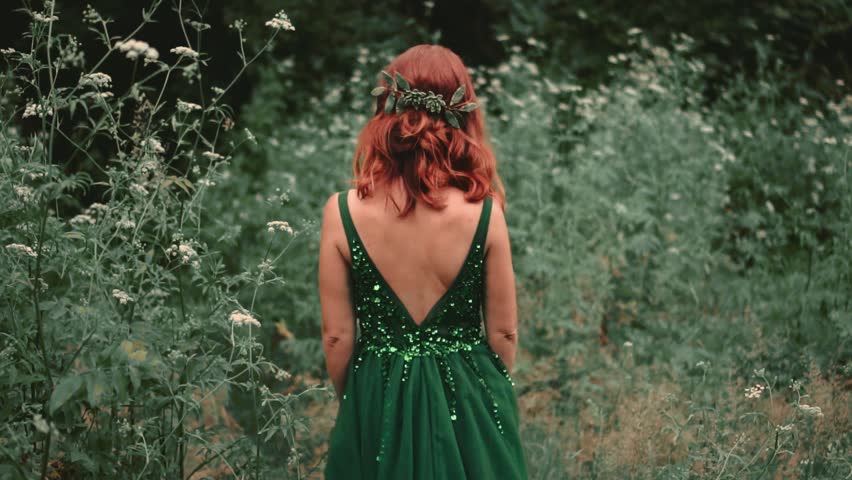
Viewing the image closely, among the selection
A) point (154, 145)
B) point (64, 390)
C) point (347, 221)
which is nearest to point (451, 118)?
point (347, 221)

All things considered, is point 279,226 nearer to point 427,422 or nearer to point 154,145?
point 154,145

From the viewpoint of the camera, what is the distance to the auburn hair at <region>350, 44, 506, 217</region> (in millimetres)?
2662

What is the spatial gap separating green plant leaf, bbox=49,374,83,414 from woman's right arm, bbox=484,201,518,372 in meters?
1.24

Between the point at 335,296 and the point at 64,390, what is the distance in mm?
853

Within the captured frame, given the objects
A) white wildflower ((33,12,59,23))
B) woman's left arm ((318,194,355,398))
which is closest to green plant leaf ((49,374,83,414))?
woman's left arm ((318,194,355,398))

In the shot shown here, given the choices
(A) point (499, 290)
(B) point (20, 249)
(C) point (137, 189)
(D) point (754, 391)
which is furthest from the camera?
(D) point (754, 391)

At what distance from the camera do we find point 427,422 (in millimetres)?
2660

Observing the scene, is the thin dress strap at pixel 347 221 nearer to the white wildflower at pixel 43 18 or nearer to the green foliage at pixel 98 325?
the green foliage at pixel 98 325

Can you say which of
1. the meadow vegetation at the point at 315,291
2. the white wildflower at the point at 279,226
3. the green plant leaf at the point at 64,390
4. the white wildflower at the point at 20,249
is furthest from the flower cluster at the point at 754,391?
the white wildflower at the point at 20,249

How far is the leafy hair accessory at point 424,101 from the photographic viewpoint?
2.66m

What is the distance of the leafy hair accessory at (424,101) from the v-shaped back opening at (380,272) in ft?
0.94

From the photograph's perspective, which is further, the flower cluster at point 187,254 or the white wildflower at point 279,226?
the white wildflower at point 279,226

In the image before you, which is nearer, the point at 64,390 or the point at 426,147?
the point at 64,390

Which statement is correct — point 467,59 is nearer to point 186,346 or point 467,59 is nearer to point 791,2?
point 791,2
